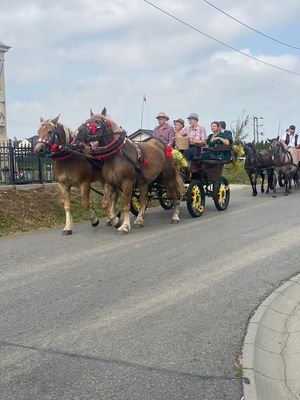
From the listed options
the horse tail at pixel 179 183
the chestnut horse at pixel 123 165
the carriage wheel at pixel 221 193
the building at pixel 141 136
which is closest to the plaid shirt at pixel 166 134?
the building at pixel 141 136

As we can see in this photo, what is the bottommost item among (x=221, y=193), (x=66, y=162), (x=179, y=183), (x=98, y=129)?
(x=221, y=193)

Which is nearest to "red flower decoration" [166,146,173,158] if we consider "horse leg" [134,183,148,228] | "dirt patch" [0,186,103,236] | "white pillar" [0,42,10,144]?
"horse leg" [134,183,148,228]

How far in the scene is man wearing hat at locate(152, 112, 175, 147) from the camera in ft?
35.5

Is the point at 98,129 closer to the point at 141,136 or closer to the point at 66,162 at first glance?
the point at 66,162

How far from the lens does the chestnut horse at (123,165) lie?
873 centimetres

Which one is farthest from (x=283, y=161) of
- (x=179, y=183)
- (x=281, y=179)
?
(x=179, y=183)

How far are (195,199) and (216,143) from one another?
5.39 feet

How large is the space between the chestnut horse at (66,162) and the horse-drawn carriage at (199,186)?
144 centimetres

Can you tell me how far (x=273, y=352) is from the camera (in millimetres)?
4012

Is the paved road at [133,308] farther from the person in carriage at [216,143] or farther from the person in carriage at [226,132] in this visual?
the person in carriage at [226,132]

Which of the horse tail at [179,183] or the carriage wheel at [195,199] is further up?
the horse tail at [179,183]

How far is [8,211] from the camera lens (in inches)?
423

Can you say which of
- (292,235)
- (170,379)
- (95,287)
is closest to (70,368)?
(170,379)

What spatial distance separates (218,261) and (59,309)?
277cm
